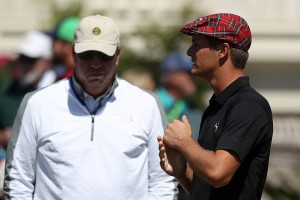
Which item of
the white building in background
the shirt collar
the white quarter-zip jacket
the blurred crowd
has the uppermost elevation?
the shirt collar

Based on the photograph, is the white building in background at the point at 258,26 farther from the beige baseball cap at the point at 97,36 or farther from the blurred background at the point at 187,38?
the beige baseball cap at the point at 97,36

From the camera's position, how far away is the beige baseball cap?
19.8 feet

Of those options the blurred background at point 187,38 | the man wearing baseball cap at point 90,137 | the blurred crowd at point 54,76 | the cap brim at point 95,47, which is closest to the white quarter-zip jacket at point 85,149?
the man wearing baseball cap at point 90,137

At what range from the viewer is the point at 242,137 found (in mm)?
4781

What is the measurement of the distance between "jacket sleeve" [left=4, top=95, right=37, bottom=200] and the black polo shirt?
1.26 m

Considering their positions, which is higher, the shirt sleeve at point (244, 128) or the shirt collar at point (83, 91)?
the shirt sleeve at point (244, 128)

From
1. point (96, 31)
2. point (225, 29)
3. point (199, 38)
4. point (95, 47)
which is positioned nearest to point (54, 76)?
point (96, 31)

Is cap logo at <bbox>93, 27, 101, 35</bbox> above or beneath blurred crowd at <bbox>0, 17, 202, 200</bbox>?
above

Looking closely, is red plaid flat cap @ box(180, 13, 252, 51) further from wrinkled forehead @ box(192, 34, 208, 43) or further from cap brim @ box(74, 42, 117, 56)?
cap brim @ box(74, 42, 117, 56)

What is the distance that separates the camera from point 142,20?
1345 centimetres

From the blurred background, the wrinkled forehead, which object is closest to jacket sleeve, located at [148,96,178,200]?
the wrinkled forehead

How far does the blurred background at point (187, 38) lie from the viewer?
1275cm

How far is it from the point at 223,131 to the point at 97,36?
55.7 inches

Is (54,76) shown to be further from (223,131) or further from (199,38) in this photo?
(223,131)
